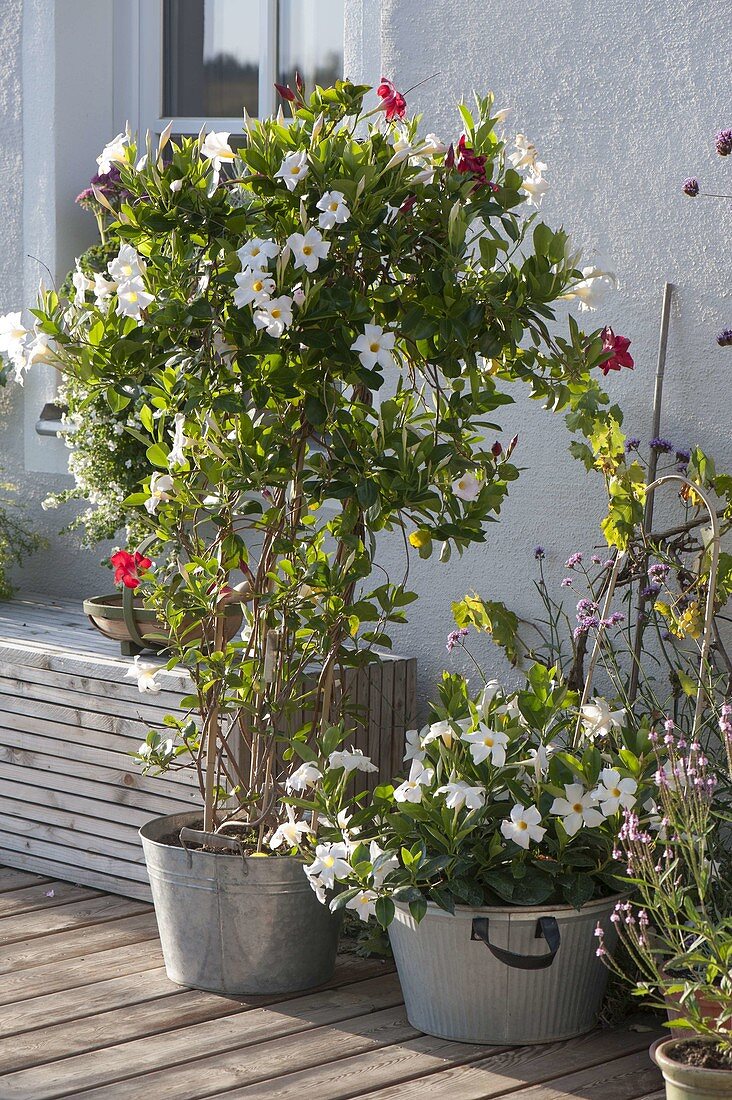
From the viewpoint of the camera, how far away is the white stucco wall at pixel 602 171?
3.38 m

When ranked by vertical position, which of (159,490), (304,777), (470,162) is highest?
(470,162)

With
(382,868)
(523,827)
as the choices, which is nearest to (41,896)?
(382,868)

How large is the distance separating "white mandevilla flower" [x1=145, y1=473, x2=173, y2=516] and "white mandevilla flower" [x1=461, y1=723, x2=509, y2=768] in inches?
29.3

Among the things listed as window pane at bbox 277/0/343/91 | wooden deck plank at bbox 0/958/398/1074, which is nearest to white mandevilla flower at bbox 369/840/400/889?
wooden deck plank at bbox 0/958/398/1074

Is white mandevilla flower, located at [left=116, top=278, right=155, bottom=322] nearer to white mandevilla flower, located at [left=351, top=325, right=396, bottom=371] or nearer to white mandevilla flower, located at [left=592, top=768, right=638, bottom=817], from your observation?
white mandevilla flower, located at [left=351, top=325, right=396, bottom=371]

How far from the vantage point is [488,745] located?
286 centimetres

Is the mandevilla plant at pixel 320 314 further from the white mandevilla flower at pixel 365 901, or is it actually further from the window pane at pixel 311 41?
the window pane at pixel 311 41

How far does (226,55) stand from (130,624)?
190 centimetres

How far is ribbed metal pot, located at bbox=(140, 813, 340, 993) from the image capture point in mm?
3111

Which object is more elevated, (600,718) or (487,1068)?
(600,718)

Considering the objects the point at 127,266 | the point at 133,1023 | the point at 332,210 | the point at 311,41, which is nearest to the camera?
the point at 332,210

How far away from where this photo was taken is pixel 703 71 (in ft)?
11.0

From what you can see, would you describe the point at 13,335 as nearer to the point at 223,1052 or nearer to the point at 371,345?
the point at 371,345

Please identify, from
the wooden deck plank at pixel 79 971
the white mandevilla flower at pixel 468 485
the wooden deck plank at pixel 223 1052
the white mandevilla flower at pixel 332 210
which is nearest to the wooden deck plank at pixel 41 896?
the wooden deck plank at pixel 79 971
